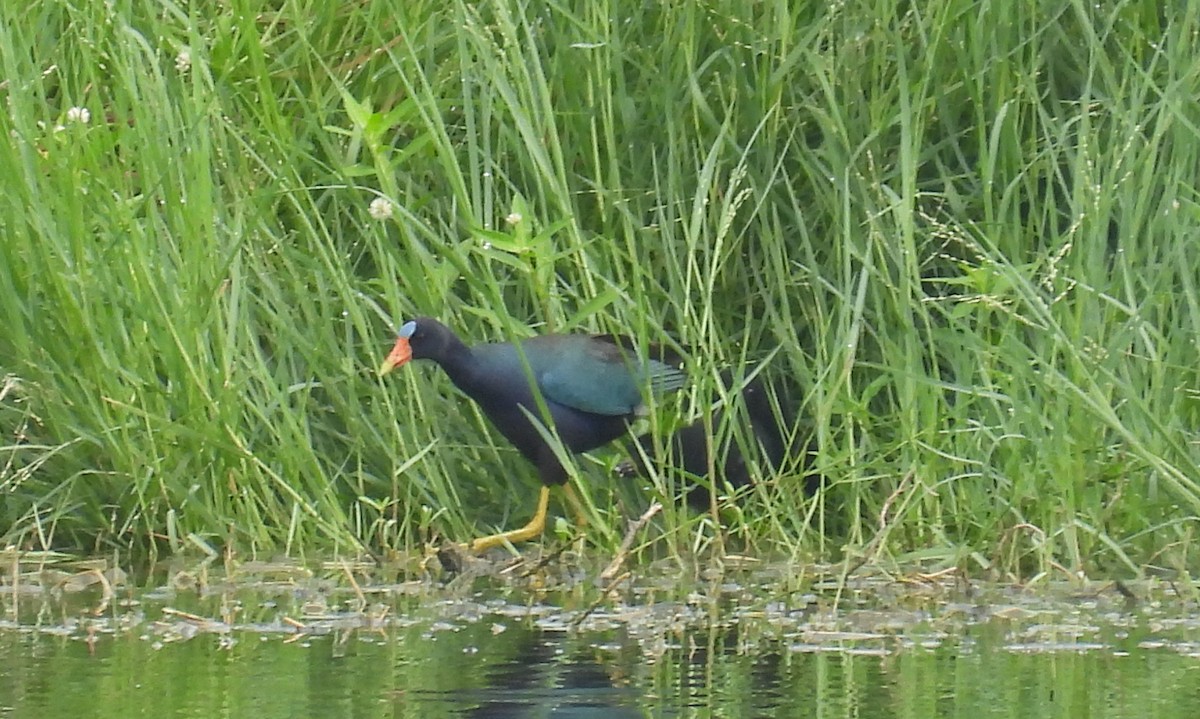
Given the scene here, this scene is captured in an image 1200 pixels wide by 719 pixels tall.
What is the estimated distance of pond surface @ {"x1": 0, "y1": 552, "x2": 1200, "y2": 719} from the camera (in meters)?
3.81

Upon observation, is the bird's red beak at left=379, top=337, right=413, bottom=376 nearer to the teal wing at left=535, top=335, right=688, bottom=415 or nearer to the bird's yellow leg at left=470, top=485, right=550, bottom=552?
the teal wing at left=535, top=335, right=688, bottom=415

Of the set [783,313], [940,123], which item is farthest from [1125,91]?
[783,313]

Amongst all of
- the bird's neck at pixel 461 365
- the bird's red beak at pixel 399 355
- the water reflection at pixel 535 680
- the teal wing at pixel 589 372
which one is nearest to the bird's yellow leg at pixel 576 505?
the teal wing at pixel 589 372

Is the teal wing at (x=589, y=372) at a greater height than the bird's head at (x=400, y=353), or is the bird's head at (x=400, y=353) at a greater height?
the bird's head at (x=400, y=353)

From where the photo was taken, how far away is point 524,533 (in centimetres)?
594

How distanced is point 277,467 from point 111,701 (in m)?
2.03

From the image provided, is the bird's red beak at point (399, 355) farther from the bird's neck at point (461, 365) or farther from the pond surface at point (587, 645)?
the pond surface at point (587, 645)

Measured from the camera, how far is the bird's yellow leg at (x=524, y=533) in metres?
5.79

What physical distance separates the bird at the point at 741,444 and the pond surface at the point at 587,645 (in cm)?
62

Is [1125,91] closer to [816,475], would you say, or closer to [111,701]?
[816,475]

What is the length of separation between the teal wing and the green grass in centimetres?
9

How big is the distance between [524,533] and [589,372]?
1.52 feet

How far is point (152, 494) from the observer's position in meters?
5.79

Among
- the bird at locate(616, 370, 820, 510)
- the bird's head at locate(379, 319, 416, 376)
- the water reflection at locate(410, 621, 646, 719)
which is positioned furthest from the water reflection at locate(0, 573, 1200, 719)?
the bird at locate(616, 370, 820, 510)
